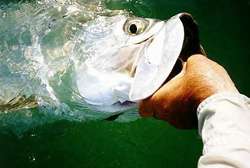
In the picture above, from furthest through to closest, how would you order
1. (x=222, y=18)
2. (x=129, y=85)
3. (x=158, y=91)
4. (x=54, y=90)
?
(x=222, y=18)
(x=54, y=90)
(x=129, y=85)
(x=158, y=91)

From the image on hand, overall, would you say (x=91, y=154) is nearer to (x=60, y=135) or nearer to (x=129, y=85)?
(x=60, y=135)

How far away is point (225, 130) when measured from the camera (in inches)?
28.0

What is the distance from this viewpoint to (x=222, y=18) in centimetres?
260

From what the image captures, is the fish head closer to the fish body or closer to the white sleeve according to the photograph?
the fish body

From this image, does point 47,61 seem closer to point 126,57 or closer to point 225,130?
point 126,57

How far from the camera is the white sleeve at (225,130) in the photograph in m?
0.66

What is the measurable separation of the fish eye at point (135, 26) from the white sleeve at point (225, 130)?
387 mm

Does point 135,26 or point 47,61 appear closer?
point 135,26

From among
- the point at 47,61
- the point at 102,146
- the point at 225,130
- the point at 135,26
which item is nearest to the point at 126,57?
the point at 135,26

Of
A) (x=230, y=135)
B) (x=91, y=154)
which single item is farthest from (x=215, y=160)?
(x=91, y=154)

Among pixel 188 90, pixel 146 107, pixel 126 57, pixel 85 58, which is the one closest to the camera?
pixel 188 90

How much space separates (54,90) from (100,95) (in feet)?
0.79

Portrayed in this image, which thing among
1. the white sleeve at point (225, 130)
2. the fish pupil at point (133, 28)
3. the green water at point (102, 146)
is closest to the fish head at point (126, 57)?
the fish pupil at point (133, 28)

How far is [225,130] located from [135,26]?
49 centimetres
